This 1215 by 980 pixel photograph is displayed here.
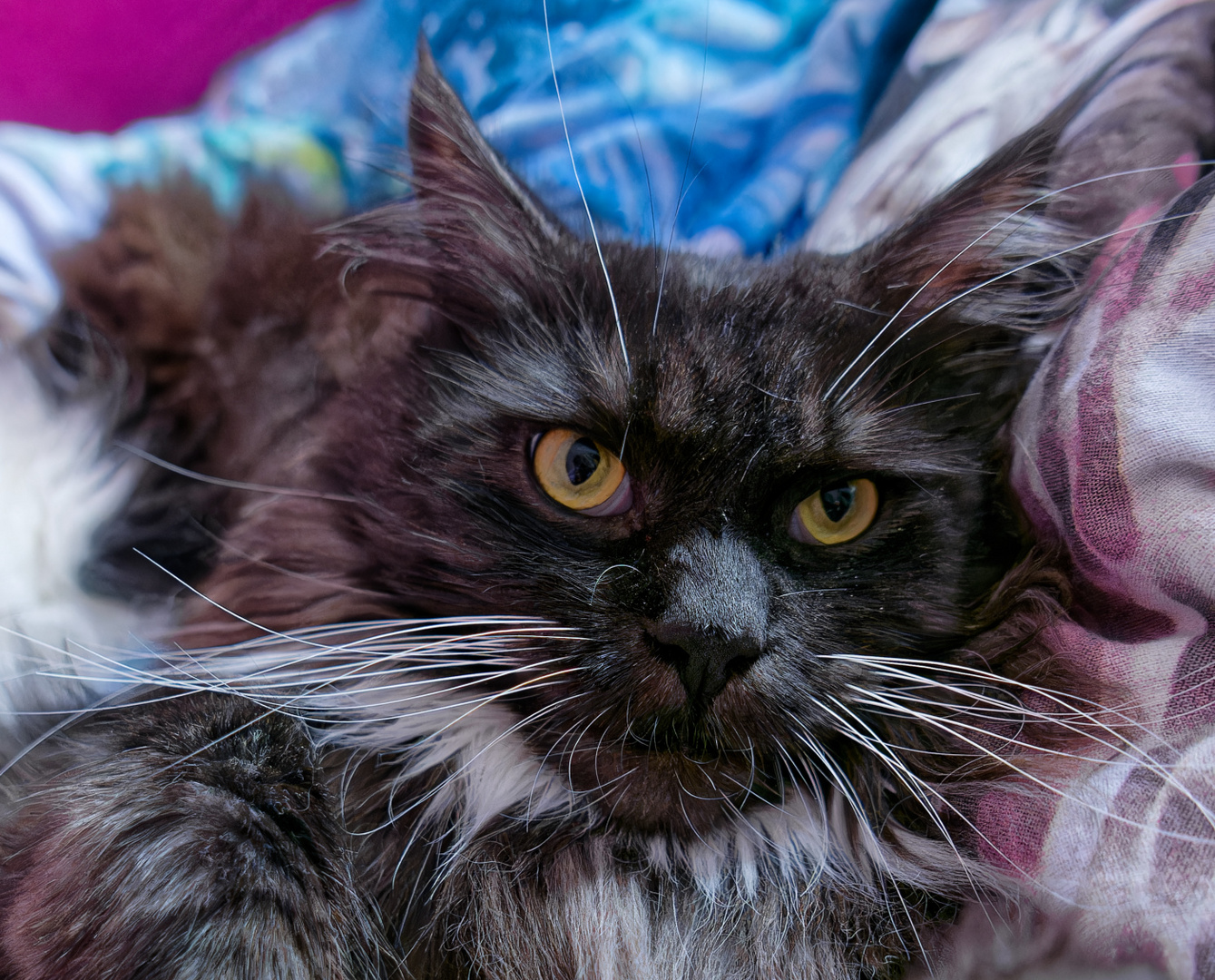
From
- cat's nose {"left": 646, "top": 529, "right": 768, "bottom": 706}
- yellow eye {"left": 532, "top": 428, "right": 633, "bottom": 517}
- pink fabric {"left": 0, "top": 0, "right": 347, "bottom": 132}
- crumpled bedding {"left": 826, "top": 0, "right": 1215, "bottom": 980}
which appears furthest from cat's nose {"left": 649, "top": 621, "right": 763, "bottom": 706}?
pink fabric {"left": 0, "top": 0, "right": 347, "bottom": 132}

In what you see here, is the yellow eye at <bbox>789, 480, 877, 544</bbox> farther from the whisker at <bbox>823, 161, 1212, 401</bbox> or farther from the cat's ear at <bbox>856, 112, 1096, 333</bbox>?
the cat's ear at <bbox>856, 112, 1096, 333</bbox>

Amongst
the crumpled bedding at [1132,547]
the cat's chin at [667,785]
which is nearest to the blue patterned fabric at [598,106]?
the crumpled bedding at [1132,547]

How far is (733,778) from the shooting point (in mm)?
889

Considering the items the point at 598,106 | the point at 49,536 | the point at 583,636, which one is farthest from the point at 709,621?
the point at 598,106

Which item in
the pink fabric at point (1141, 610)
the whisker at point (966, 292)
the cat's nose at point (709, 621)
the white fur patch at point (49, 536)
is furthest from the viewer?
the white fur patch at point (49, 536)

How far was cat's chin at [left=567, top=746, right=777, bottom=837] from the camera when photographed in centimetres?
88

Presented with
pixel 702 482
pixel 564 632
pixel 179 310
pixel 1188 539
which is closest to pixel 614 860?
pixel 564 632

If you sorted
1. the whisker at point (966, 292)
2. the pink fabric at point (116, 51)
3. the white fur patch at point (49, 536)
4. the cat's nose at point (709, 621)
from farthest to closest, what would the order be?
the pink fabric at point (116, 51) < the white fur patch at point (49, 536) < the whisker at point (966, 292) < the cat's nose at point (709, 621)

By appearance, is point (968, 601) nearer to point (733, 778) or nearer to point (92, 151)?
point (733, 778)

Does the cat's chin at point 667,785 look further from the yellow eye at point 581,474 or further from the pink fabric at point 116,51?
the pink fabric at point 116,51

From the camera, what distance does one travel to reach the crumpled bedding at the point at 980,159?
2.50ft

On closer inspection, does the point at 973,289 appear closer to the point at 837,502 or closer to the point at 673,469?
the point at 837,502

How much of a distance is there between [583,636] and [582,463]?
22cm

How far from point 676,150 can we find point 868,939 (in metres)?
1.53
